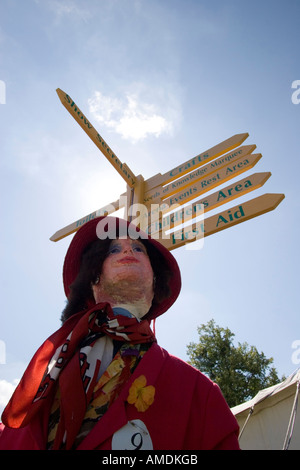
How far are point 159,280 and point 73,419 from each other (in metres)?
0.97

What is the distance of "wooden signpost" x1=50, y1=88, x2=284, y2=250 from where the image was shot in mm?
2242

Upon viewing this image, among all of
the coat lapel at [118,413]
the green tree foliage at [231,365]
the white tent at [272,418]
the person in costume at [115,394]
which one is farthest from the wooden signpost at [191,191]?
the green tree foliage at [231,365]

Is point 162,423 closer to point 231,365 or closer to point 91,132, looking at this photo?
point 91,132

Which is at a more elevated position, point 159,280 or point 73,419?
point 159,280

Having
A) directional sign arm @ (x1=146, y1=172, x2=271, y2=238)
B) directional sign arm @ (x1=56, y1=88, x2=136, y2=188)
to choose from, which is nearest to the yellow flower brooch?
directional sign arm @ (x1=146, y1=172, x2=271, y2=238)

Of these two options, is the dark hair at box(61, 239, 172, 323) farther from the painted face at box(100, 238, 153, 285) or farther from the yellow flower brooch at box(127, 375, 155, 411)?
the yellow flower brooch at box(127, 375, 155, 411)

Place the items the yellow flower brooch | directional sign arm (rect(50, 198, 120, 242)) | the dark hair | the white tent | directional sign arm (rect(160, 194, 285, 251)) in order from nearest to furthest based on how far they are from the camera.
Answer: the yellow flower brooch < the dark hair < directional sign arm (rect(160, 194, 285, 251)) < directional sign arm (rect(50, 198, 120, 242)) < the white tent

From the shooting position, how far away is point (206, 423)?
105 centimetres

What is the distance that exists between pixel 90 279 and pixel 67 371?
62 centimetres

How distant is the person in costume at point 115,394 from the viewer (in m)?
0.97

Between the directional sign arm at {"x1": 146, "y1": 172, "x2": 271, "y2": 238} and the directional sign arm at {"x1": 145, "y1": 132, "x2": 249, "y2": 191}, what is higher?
the directional sign arm at {"x1": 145, "y1": 132, "x2": 249, "y2": 191}
